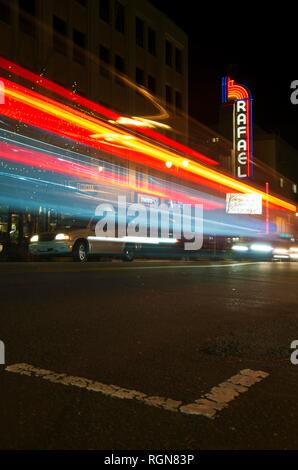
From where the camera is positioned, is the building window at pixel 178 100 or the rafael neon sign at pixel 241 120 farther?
the building window at pixel 178 100

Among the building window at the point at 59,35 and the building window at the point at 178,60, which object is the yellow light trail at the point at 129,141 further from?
the building window at the point at 178,60

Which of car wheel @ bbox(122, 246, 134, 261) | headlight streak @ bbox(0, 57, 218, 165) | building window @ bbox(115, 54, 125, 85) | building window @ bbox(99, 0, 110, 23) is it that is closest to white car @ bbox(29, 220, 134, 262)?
car wheel @ bbox(122, 246, 134, 261)

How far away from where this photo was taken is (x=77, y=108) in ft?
84.2

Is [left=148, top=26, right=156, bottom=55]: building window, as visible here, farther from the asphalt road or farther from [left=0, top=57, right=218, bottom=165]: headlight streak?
the asphalt road

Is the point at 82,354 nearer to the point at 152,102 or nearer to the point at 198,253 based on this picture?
the point at 198,253

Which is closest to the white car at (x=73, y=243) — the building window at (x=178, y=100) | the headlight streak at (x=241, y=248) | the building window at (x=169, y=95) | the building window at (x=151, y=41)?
the headlight streak at (x=241, y=248)

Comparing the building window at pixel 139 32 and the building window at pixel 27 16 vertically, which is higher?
the building window at pixel 139 32

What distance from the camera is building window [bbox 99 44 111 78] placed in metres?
36.1

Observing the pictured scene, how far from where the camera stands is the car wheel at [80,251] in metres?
18.1

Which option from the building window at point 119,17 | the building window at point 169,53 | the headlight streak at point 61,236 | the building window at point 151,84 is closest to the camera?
the headlight streak at point 61,236

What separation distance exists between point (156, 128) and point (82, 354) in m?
Answer: 39.2

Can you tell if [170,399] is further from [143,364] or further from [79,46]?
[79,46]

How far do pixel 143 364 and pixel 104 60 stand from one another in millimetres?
34516

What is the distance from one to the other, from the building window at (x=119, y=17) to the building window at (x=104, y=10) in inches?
44.8
